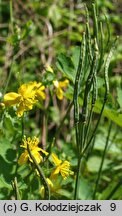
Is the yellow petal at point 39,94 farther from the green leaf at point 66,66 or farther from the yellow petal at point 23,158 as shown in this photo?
the yellow petal at point 23,158

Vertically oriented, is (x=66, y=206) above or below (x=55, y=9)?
below

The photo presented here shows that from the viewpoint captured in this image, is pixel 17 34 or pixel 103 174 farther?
pixel 103 174

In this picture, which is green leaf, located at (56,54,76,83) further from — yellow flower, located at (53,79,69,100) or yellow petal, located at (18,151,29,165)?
yellow petal, located at (18,151,29,165)

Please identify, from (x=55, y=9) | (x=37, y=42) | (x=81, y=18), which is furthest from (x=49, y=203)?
(x=81, y=18)

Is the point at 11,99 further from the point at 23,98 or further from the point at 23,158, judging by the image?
the point at 23,158

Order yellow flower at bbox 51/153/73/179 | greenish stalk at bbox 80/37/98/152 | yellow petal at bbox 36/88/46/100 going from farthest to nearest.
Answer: yellow petal at bbox 36/88/46/100, yellow flower at bbox 51/153/73/179, greenish stalk at bbox 80/37/98/152

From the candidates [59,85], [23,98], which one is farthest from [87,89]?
[59,85]

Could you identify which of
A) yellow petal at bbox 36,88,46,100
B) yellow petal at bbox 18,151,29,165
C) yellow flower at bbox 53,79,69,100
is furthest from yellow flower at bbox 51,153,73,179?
yellow flower at bbox 53,79,69,100

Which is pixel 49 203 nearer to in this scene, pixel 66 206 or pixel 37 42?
pixel 66 206

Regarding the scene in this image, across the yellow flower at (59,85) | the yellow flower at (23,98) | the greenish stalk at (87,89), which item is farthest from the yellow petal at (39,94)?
the greenish stalk at (87,89)
